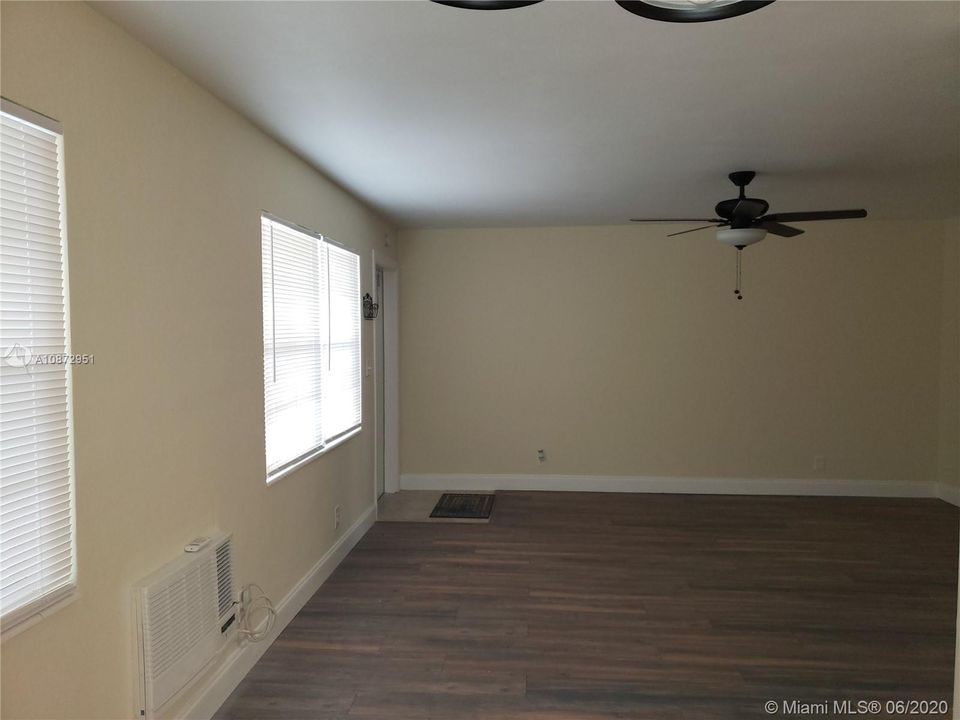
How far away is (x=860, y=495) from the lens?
19.5ft

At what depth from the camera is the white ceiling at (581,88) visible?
1958 mm

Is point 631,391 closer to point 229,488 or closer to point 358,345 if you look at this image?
point 358,345

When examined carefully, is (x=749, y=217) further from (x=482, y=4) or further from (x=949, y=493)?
(x=949, y=493)

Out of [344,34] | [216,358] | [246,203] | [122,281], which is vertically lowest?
[216,358]

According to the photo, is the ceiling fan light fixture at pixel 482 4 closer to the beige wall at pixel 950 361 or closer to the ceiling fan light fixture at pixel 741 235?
the ceiling fan light fixture at pixel 741 235

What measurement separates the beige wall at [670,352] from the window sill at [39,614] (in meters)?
4.54

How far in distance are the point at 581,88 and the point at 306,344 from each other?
7.22ft

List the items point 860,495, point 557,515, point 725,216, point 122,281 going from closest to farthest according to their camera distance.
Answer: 1. point 122,281
2. point 725,216
3. point 557,515
4. point 860,495

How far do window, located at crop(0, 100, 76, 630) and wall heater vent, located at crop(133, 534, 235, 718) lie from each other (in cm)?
40

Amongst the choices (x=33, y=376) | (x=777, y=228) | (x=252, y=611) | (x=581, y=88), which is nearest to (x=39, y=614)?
(x=33, y=376)

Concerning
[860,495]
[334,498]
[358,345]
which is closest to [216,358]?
[334,498]

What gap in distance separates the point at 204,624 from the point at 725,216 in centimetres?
366

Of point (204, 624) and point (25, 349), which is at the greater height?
point (25, 349)

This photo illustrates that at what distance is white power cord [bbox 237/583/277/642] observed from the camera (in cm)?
287
